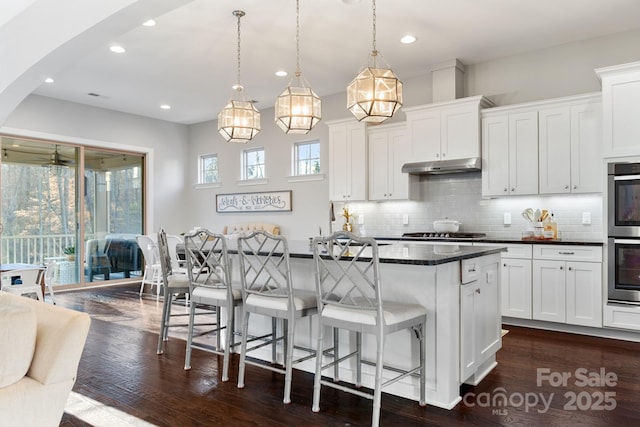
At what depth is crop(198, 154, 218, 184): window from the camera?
28.3ft

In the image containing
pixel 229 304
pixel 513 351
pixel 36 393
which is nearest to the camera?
pixel 36 393

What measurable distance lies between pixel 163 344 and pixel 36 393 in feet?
7.30

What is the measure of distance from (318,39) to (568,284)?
3537mm

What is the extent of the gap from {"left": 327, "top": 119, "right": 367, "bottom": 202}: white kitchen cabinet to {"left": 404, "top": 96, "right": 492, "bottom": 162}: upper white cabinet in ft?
2.43

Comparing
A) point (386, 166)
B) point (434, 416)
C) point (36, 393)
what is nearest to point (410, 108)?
point (386, 166)

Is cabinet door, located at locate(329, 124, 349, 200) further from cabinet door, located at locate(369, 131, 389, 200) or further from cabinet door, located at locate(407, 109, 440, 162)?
cabinet door, located at locate(407, 109, 440, 162)

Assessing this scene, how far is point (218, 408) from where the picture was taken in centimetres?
271

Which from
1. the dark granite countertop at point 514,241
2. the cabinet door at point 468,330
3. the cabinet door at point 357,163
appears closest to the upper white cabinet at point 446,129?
the cabinet door at point 357,163

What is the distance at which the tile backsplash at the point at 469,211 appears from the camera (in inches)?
189

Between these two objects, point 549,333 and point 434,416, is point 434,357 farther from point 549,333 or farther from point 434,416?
point 549,333

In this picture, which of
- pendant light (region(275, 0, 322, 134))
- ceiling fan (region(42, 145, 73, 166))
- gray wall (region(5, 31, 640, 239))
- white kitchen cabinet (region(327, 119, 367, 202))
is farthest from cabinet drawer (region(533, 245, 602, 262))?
ceiling fan (region(42, 145, 73, 166))

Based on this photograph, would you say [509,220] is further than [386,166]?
No

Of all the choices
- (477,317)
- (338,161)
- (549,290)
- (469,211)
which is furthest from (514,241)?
(338,161)

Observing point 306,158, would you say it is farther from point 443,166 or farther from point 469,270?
point 469,270
